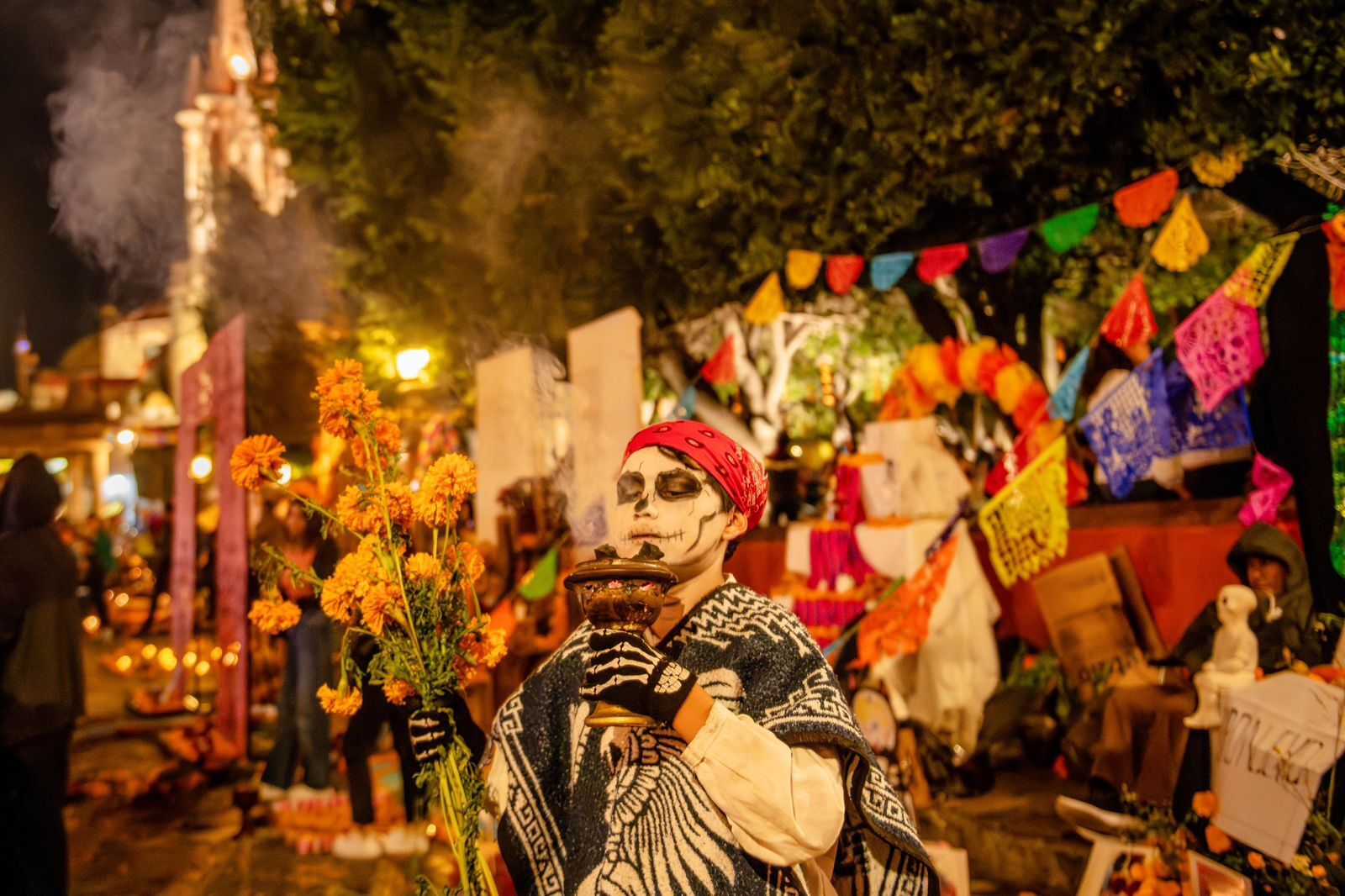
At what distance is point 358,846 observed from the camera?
6.95 m

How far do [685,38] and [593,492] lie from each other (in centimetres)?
324

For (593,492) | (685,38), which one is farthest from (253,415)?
(685,38)

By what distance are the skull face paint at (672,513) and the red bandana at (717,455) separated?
0.03m

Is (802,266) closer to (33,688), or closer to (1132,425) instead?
(1132,425)

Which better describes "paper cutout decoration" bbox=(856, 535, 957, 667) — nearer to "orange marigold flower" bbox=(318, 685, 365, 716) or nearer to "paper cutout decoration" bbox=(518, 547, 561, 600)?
"paper cutout decoration" bbox=(518, 547, 561, 600)

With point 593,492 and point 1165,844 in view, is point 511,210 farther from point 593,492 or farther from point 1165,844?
point 1165,844

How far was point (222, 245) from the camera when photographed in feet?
53.3

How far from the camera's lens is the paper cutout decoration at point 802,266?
7293mm

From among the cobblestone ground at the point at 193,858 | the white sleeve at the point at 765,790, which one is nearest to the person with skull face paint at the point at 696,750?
the white sleeve at the point at 765,790

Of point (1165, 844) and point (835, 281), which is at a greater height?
point (835, 281)

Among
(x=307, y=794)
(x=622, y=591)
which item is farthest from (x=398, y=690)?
(x=307, y=794)

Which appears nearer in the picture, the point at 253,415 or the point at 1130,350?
the point at 1130,350

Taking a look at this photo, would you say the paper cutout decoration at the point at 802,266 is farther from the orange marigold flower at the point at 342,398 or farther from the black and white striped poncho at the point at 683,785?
the orange marigold flower at the point at 342,398

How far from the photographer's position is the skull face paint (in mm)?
2734
